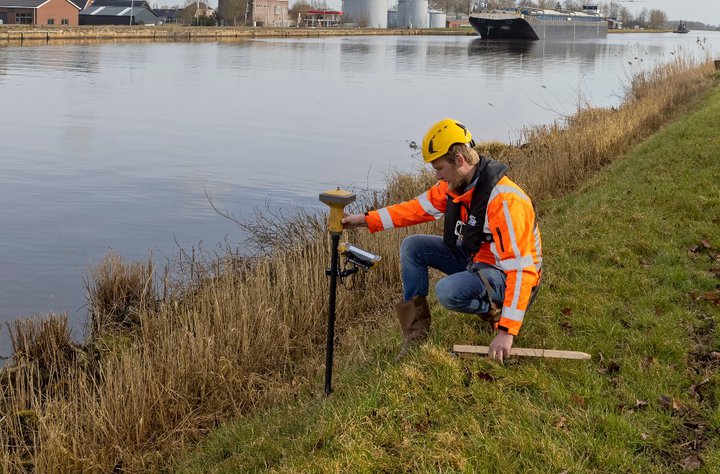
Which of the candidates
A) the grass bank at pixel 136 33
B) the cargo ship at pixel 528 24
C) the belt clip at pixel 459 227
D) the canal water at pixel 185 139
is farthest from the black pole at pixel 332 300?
the cargo ship at pixel 528 24

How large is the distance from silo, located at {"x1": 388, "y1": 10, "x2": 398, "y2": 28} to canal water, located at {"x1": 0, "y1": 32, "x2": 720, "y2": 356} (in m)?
117

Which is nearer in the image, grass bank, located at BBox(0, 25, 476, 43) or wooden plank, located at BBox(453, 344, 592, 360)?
wooden plank, located at BBox(453, 344, 592, 360)

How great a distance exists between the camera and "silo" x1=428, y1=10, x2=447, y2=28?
160 m

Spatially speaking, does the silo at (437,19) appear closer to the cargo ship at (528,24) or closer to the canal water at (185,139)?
the cargo ship at (528,24)

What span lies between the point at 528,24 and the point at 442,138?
324ft

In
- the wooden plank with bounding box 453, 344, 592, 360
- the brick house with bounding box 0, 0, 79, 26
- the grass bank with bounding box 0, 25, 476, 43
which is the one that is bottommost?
the wooden plank with bounding box 453, 344, 592, 360

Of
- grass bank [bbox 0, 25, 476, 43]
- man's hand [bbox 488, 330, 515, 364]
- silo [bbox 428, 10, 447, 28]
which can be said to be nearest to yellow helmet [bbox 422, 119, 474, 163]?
man's hand [bbox 488, 330, 515, 364]

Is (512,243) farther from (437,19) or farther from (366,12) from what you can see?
(437,19)

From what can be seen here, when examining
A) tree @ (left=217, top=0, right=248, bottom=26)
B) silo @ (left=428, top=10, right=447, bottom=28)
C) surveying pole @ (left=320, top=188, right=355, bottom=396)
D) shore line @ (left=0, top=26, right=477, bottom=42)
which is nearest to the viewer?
surveying pole @ (left=320, top=188, right=355, bottom=396)

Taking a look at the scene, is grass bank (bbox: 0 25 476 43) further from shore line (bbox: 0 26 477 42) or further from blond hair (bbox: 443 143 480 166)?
blond hair (bbox: 443 143 480 166)

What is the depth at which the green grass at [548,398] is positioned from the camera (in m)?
4.51

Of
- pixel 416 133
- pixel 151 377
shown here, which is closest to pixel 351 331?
pixel 151 377

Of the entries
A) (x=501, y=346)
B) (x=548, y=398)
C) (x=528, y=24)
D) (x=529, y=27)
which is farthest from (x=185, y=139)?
(x=529, y=27)

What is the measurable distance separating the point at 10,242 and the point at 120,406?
7.18 m
